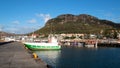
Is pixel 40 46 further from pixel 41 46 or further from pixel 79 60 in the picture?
pixel 79 60

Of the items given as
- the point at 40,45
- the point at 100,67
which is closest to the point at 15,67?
the point at 100,67

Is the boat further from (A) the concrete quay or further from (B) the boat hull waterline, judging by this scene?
(A) the concrete quay

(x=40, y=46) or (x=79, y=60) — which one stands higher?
(x=40, y=46)

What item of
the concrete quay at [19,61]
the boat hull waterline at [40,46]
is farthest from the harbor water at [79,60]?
the boat hull waterline at [40,46]

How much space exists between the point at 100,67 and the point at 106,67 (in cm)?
147

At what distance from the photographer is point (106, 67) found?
46344 millimetres

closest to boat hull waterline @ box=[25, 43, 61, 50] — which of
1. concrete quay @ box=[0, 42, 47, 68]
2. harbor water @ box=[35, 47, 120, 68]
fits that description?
harbor water @ box=[35, 47, 120, 68]

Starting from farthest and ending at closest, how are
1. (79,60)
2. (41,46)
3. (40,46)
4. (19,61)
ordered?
(41,46)
(40,46)
(79,60)
(19,61)

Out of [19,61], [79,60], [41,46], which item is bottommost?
[79,60]

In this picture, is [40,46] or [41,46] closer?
[40,46]

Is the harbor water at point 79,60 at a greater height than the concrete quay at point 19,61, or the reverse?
the concrete quay at point 19,61

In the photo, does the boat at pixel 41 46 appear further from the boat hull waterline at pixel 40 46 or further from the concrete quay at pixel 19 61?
the concrete quay at pixel 19 61

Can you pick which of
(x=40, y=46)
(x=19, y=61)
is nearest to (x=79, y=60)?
(x=19, y=61)

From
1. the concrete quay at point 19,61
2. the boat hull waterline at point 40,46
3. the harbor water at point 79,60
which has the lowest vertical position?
the harbor water at point 79,60
